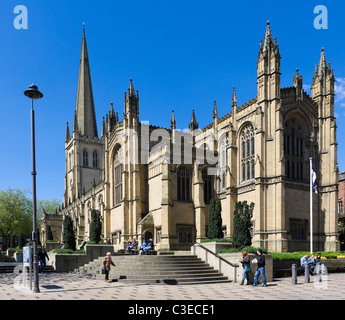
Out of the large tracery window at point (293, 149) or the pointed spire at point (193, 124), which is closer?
the large tracery window at point (293, 149)

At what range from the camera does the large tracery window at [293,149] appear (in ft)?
128

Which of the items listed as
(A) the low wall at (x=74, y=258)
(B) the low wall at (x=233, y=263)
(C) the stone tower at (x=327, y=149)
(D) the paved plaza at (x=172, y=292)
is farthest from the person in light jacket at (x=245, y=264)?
(C) the stone tower at (x=327, y=149)

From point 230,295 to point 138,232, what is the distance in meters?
28.5

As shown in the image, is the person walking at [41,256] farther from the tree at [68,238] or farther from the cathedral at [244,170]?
the cathedral at [244,170]

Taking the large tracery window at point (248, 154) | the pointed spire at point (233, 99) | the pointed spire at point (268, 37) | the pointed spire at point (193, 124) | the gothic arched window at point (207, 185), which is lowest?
the gothic arched window at point (207, 185)

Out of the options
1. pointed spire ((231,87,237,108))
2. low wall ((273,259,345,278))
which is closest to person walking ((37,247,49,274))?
low wall ((273,259,345,278))

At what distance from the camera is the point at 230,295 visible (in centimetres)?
1560

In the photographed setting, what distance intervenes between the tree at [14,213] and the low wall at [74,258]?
135 feet

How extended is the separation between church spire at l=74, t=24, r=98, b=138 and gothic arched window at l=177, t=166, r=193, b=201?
5083 cm
